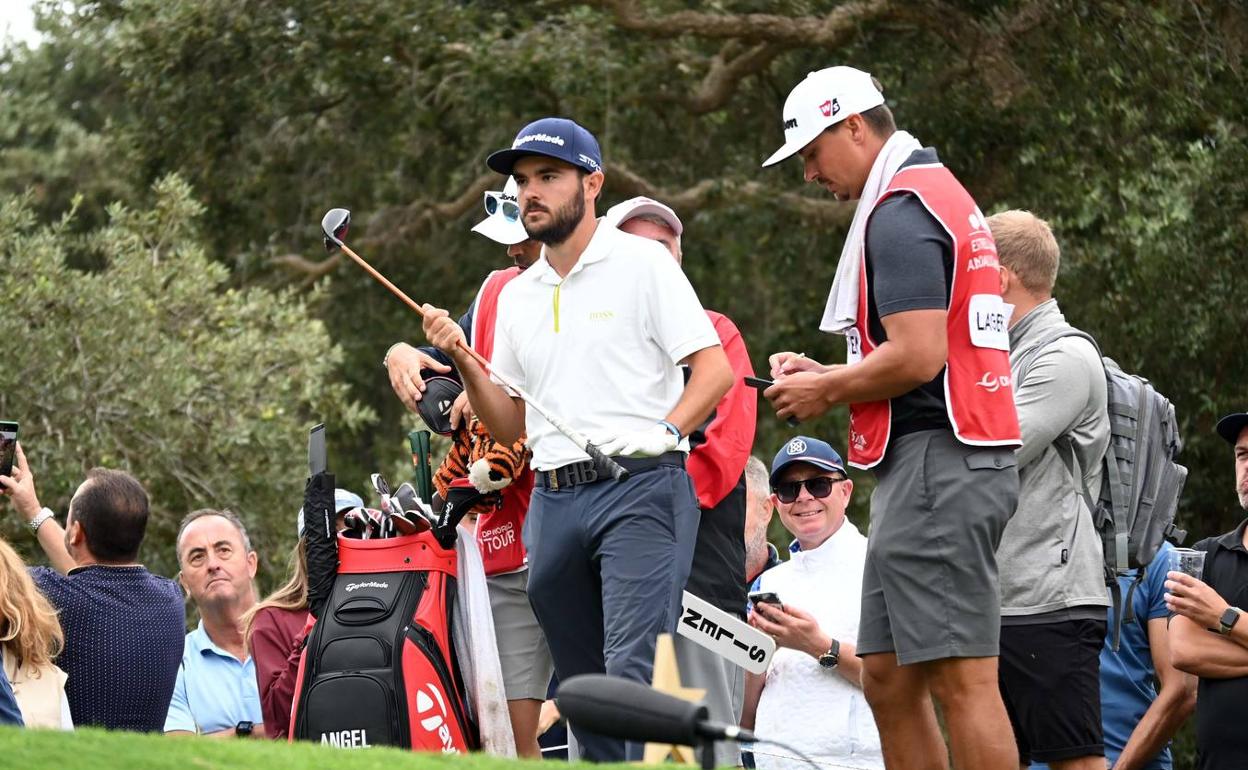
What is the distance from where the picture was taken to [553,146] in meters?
6.16

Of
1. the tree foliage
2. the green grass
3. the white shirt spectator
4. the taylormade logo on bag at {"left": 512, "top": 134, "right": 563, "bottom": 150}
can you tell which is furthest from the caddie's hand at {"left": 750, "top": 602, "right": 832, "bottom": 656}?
the tree foliage

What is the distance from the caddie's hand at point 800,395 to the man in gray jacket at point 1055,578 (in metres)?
0.85

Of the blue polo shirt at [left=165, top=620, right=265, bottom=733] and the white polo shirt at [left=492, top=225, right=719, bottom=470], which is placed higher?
the white polo shirt at [left=492, top=225, right=719, bottom=470]

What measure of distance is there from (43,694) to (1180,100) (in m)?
10.9

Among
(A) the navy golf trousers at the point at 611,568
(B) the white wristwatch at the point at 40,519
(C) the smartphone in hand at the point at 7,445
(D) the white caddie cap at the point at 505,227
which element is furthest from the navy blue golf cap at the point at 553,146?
(B) the white wristwatch at the point at 40,519

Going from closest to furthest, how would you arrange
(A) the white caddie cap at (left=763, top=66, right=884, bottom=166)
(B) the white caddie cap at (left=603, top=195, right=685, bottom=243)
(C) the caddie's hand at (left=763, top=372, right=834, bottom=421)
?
(C) the caddie's hand at (left=763, top=372, right=834, bottom=421)
(A) the white caddie cap at (left=763, top=66, right=884, bottom=166)
(B) the white caddie cap at (left=603, top=195, right=685, bottom=243)

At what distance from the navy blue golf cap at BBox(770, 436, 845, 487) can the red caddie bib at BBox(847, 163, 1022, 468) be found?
238 centimetres

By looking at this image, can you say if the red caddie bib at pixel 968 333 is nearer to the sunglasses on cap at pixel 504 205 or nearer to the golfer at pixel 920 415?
the golfer at pixel 920 415

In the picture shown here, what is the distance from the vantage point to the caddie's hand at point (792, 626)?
7328 mm

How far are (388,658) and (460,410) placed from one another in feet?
3.03

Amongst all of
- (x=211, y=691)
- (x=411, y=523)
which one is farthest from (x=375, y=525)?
(x=211, y=691)

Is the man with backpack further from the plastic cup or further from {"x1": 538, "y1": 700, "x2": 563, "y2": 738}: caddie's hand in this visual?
{"x1": 538, "y1": 700, "x2": 563, "y2": 738}: caddie's hand

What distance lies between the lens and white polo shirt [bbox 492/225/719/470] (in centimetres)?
600

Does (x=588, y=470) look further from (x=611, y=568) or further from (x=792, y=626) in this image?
(x=792, y=626)
